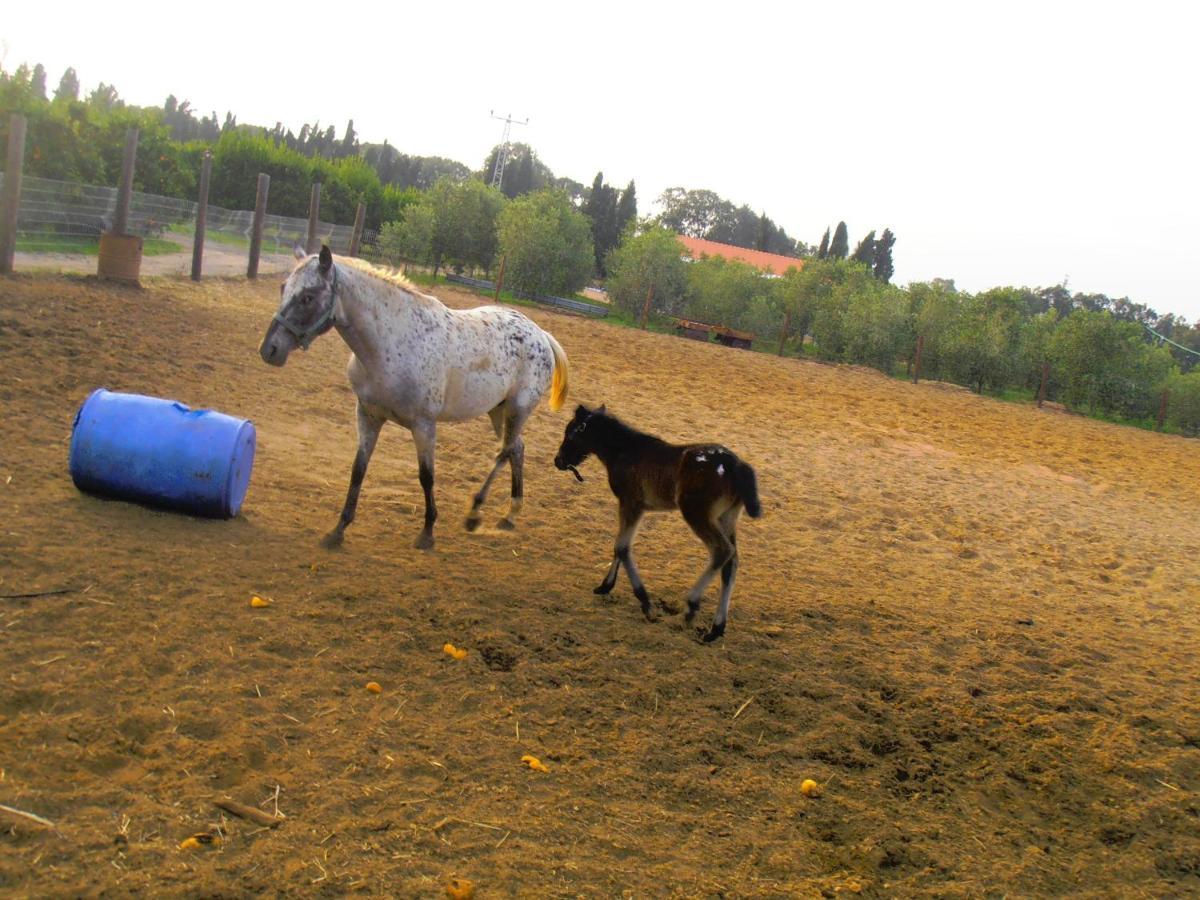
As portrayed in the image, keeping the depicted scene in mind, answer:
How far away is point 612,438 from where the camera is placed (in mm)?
6652

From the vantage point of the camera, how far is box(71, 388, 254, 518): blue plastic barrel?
600cm

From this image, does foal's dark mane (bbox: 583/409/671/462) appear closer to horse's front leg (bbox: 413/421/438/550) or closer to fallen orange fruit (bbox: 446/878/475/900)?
horse's front leg (bbox: 413/421/438/550)

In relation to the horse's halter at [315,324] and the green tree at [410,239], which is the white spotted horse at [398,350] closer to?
the horse's halter at [315,324]

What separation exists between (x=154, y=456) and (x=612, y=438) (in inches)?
119

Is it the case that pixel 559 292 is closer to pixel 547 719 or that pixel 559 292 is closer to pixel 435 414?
pixel 435 414

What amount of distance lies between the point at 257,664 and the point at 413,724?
2.87 feet

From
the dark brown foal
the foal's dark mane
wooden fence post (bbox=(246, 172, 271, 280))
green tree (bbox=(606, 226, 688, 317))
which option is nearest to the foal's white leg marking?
the dark brown foal

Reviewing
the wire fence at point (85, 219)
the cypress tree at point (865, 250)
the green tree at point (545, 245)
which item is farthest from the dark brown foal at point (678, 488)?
the cypress tree at point (865, 250)

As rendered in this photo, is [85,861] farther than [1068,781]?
No

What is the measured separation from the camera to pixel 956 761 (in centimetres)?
489

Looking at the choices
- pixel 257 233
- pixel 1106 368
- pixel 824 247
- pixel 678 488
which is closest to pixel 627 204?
pixel 824 247

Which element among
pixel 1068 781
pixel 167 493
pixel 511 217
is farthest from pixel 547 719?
pixel 511 217

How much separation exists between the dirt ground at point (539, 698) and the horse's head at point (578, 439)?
0.82 metres

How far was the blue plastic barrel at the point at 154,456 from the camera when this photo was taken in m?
6.00
